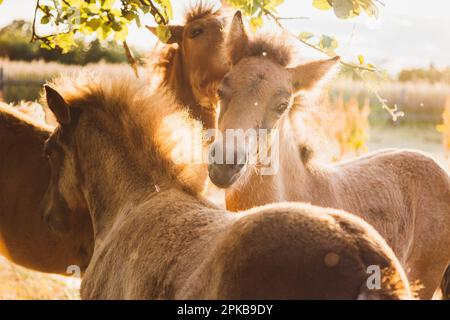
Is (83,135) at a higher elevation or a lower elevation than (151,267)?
higher

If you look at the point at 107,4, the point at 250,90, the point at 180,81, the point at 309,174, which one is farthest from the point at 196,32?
the point at 309,174

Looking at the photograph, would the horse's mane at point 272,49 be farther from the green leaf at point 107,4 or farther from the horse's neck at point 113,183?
the horse's neck at point 113,183

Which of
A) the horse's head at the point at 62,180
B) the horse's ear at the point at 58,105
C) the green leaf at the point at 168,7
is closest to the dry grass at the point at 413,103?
the green leaf at the point at 168,7

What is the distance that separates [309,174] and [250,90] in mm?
873

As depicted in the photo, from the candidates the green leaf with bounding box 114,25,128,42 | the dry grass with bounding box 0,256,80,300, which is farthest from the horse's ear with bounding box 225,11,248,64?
the dry grass with bounding box 0,256,80,300

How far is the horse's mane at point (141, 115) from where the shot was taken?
308 centimetres

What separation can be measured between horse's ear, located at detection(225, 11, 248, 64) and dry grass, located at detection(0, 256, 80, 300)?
118 inches

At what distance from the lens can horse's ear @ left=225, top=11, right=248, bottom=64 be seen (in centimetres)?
404

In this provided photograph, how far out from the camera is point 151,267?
2525 mm

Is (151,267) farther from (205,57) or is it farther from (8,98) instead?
(8,98)

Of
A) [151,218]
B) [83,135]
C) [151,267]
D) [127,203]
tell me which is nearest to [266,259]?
[151,267]

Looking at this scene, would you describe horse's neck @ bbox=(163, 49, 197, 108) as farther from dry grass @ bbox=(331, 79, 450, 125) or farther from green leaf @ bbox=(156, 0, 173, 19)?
dry grass @ bbox=(331, 79, 450, 125)
